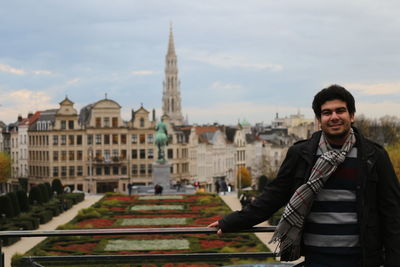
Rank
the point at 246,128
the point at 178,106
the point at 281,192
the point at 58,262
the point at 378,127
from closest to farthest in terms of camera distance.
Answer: the point at 281,192
the point at 58,262
the point at 378,127
the point at 178,106
the point at 246,128

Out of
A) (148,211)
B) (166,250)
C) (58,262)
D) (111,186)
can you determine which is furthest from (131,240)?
(111,186)

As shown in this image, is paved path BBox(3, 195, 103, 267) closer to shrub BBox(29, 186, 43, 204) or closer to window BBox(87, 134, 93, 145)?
shrub BBox(29, 186, 43, 204)

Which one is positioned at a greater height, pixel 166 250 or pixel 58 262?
pixel 58 262

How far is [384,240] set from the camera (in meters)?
5.23

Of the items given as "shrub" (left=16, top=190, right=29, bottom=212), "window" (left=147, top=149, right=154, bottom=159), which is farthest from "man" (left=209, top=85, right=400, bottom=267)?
"window" (left=147, top=149, right=154, bottom=159)

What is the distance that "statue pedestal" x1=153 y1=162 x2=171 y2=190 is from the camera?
59.5 m

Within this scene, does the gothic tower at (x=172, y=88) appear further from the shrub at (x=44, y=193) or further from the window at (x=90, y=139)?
the shrub at (x=44, y=193)

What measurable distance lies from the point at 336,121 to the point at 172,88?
122 m

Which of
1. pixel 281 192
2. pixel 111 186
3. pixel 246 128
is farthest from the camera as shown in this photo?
pixel 246 128

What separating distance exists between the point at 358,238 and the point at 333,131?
803 millimetres

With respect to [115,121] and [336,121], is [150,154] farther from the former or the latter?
[336,121]

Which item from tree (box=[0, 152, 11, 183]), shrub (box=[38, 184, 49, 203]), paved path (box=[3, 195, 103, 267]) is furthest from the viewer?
tree (box=[0, 152, 11, 183])

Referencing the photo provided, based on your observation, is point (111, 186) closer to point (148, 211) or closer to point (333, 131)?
point (148, 211)

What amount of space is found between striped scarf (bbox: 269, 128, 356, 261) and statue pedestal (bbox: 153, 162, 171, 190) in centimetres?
5404
